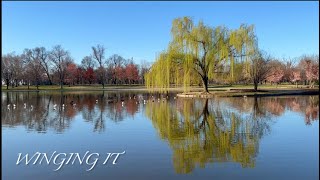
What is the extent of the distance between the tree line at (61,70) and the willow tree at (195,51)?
42960 mm

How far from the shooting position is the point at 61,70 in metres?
80.5

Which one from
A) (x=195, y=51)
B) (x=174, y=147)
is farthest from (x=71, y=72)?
(x=174, y=147)

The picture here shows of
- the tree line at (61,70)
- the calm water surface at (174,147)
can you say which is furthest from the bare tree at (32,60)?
the calm water surface at (174,147)

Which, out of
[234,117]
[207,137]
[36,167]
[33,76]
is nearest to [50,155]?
[36,167]

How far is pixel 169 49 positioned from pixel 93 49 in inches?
2185

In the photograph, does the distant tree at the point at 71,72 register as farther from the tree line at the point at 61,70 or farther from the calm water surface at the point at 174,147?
the calm water surface at the point at 174,147

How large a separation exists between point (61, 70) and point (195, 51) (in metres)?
50.1

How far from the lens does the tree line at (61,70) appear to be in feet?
264

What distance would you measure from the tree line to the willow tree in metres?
43.0

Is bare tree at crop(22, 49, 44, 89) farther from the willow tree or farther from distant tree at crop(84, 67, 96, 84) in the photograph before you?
the willow tree

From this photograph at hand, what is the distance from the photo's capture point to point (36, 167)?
28.1ft

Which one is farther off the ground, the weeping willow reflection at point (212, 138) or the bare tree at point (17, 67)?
the bare tree at point (17, 67)

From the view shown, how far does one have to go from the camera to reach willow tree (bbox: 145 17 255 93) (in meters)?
37.3

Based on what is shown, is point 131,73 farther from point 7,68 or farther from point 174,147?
point 174,147
